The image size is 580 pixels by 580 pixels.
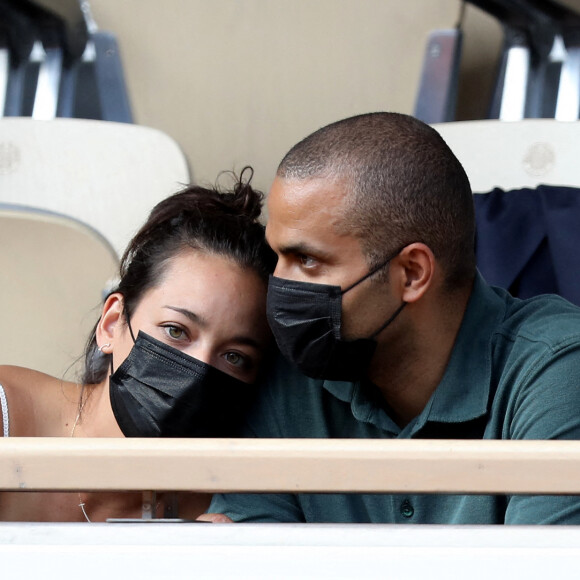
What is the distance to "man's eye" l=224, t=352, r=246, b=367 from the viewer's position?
5.19ft

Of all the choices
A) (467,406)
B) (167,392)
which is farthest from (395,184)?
(167,392)

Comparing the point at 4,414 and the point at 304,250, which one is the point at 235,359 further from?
the point at 4,414

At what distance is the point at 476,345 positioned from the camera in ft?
4.93

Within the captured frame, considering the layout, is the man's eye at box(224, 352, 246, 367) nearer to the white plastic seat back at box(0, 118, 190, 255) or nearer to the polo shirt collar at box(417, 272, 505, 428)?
the polo shirt collar at box(417, 272, 505, 428)

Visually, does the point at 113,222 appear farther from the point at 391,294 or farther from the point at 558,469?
the point at 558,469

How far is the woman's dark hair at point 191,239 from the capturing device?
1.65 metres

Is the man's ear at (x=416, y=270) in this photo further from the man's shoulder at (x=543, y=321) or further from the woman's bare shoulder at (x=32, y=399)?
the woman's bare shoulder at (x=32, y=399)

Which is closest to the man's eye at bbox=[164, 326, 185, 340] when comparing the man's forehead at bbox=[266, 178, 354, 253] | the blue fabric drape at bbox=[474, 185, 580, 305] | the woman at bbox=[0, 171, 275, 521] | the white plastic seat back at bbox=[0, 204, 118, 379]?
the woman at bbox=[0, 171, 275, 521]

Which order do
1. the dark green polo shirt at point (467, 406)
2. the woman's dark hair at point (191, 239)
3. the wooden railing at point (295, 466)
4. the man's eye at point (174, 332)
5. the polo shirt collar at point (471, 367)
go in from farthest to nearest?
the woman's dark hair at point (191, 239), the man's eye at point (174, 332), the polo shirt collar at point (471, 367), the dark green polo shirt at point (467, 406), the wooden railing at point (295, 466)

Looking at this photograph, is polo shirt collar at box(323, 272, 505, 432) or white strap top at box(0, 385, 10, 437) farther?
white strap top at box(0, 385, 10, 437)

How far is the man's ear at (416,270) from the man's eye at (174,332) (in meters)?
0.37

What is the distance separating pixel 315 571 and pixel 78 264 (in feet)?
5.70

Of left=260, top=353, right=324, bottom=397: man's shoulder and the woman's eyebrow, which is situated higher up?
the woman's eyebrow

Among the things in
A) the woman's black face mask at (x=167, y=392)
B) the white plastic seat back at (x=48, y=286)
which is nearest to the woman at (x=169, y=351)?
the woman's black face mask at (x=167, y=392)
